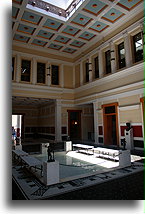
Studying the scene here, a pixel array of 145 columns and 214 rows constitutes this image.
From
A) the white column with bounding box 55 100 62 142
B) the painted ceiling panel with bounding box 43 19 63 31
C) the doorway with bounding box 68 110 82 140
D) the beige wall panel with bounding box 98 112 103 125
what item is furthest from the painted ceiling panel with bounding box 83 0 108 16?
the doorway with bounding box 68 110 82 140

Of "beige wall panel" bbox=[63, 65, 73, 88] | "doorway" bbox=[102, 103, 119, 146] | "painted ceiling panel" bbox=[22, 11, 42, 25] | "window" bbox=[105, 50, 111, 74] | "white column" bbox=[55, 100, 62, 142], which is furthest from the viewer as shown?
"beige wall panel" bbox=[63, 65, 73, 88]

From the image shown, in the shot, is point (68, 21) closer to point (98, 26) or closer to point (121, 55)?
point (98, 26)

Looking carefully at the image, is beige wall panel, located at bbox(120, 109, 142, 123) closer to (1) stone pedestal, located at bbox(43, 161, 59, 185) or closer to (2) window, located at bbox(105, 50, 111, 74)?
(2) window, located at bbox(105, 50, 111, 74)

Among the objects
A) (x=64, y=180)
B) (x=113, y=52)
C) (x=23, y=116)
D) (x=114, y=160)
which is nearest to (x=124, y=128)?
(x=114, y=160)

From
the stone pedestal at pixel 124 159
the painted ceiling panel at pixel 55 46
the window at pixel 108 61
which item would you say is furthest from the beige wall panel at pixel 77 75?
→ the stone pedestal at pixel 124 159

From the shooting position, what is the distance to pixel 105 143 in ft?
36.4

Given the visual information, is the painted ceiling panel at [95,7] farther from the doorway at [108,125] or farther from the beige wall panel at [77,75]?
the doorway at [108,125]

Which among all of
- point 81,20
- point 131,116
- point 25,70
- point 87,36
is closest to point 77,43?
point 87,36

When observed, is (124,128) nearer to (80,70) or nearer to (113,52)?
(113,52)

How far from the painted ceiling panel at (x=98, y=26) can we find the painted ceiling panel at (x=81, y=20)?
1.86ft

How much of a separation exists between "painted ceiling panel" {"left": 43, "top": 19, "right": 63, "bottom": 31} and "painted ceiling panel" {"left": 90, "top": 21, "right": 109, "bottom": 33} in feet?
7.56

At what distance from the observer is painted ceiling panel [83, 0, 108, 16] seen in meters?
9.01

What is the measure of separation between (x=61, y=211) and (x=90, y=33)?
11861 millimetres

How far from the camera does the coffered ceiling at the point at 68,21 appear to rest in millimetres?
9203
